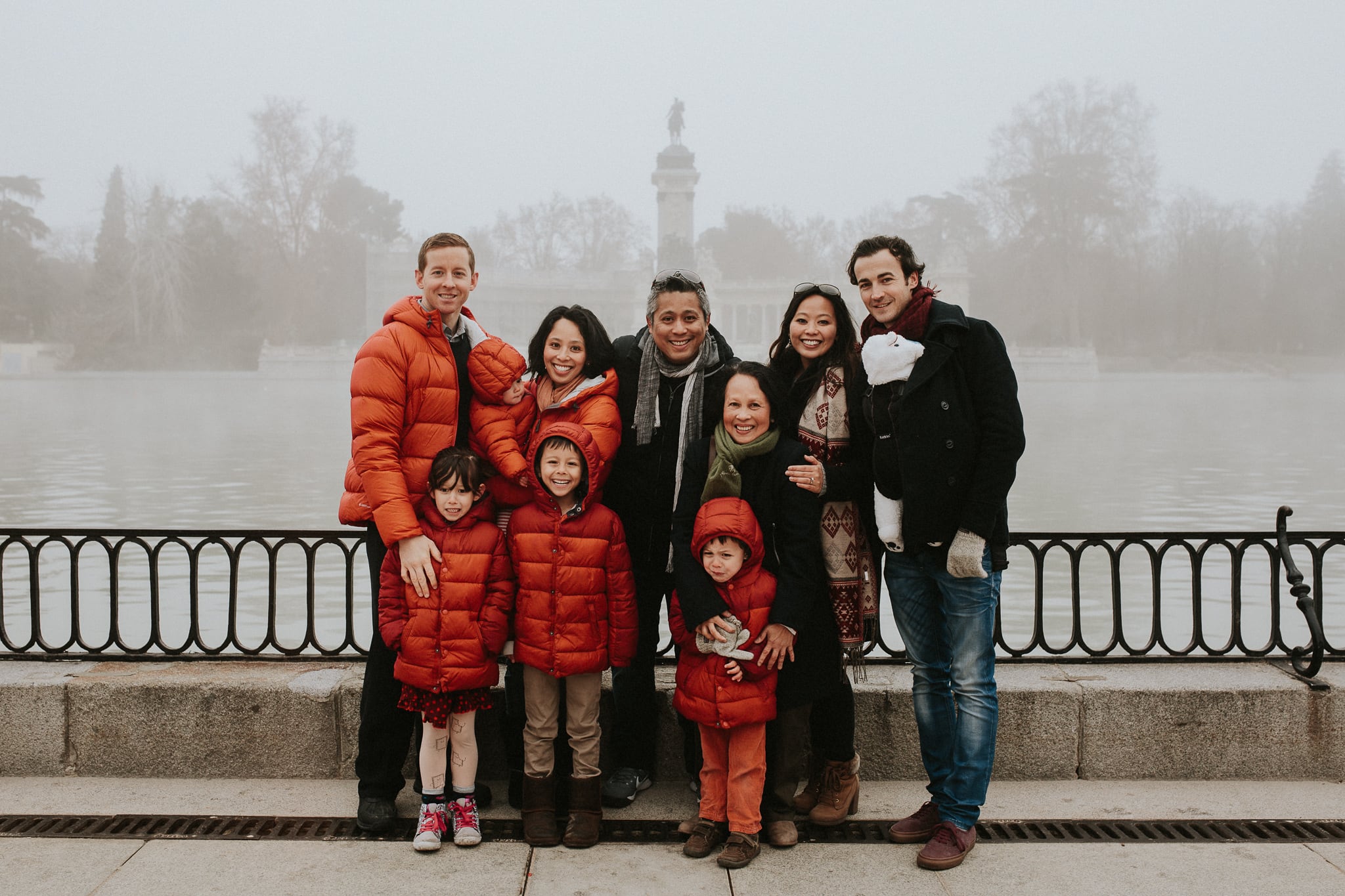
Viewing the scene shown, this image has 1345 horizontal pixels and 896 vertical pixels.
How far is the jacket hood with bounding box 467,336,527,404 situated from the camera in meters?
3.48

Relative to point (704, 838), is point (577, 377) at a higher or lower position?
higher

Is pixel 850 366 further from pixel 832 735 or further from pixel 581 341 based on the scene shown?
pixel 832 735

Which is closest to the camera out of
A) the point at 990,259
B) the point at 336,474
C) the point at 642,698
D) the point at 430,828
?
the point at 430,828

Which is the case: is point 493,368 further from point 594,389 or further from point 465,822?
point 465,822

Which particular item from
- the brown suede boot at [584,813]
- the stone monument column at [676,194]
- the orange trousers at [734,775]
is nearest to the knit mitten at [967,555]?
the orange trousers at [734,775]

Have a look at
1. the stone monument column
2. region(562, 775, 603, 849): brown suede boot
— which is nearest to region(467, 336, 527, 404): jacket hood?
region(562, 775, 603, 849): brown suede boot

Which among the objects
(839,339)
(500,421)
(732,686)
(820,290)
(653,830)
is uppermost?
(820,290)

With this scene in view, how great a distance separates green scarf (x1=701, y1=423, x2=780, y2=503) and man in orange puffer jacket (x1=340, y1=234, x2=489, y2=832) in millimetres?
888

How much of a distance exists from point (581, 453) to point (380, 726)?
3.71 ft

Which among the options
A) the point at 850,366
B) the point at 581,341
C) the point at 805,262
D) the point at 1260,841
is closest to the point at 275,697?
the point at 581,341

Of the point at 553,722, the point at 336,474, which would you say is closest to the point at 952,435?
the point at 553,722

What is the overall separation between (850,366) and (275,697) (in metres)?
2.35

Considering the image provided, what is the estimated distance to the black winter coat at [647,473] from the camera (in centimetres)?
358

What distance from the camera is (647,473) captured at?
11.9 feet
